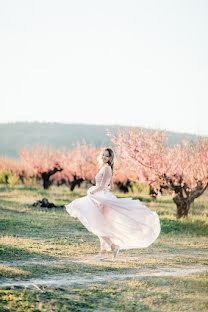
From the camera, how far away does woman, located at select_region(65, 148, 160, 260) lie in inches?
375

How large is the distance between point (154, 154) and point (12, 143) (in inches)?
3797

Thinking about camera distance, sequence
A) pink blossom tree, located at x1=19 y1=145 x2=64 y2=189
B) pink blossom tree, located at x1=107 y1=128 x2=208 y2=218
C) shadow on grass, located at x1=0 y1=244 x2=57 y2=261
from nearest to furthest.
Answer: shadow on grass, located at x1=0 y1=244 x2=57 y2=261 → pink blossom tree, located at x1=107 y1=128 x2=208 y2=218 → pink blossom tree, located at x1=19 y1=145 x2=64 y2=189

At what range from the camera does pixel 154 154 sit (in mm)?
17594

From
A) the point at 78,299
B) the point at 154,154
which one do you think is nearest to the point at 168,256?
the point at 78,299

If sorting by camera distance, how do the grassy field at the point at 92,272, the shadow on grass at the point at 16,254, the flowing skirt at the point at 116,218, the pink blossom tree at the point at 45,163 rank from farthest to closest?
the pink blossom tree at the point at 45,163 → the shadow on grass at the point at 16,254 → the flowing skirt at the point at 116,218 → the grassy field at the point at 92,272

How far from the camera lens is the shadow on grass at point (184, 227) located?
15577 mm

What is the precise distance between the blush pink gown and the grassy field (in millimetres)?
476

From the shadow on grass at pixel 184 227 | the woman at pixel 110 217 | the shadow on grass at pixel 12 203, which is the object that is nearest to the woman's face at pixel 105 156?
the woman at pixel 110 217

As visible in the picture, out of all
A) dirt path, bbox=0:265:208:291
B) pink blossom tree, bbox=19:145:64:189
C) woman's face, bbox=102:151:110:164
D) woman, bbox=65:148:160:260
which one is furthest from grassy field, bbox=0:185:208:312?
pink blossom tree, bbox=19:145:64:189

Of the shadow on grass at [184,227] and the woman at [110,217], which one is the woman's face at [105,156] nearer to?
the woman at [110,217]

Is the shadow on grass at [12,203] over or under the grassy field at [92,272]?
under

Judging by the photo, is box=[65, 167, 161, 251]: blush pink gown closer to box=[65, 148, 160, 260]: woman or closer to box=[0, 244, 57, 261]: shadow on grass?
box=[65, 148, 160, 260]: woman

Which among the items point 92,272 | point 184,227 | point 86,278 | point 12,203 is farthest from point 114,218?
point 12,203

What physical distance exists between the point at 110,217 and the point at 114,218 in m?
0.08
